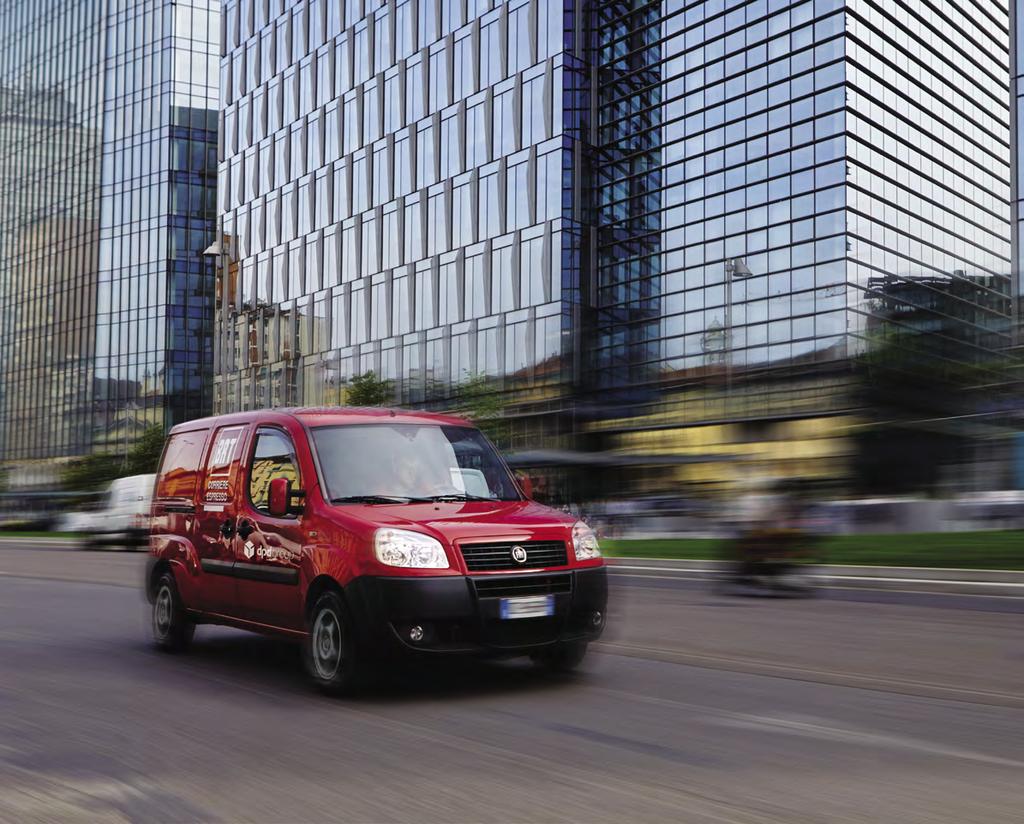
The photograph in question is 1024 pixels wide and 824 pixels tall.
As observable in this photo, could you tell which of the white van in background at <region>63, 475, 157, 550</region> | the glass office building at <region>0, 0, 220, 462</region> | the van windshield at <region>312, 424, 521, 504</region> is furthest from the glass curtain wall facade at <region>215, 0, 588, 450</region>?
the van windshield at <region>312, 424, 521, 504</region>

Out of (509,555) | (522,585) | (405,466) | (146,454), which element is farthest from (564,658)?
(146,454)

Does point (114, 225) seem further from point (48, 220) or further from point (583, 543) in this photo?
point (583, 543)

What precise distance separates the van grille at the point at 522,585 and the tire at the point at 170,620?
321 centimetres

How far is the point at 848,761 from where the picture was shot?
5.38 metres

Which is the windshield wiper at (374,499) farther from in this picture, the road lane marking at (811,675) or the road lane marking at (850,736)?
the road lane marking at (811,675)

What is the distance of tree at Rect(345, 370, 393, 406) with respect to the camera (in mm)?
53188

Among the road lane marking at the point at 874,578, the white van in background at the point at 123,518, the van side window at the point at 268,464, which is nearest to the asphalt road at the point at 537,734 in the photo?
the van side window at the point at 268,464

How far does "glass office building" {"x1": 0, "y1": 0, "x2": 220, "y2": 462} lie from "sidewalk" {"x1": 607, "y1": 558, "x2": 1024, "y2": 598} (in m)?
67.4

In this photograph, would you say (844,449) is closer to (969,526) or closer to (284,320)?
(969,526)

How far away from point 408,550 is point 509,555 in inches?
23.5

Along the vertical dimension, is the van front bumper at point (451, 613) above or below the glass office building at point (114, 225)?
below

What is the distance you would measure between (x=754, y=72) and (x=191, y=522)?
4265cm

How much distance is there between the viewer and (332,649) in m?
7.11

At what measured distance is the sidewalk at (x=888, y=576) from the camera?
52.4 feet
